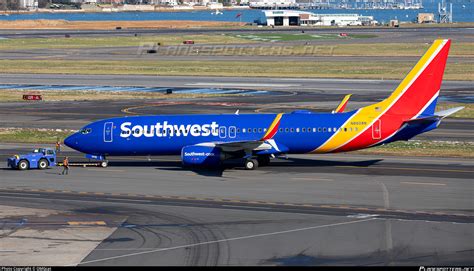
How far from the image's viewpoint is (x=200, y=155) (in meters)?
60.8

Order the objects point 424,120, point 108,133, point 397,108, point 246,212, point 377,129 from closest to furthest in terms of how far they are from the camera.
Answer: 1. point 246,212
2. point 424,120
3. point 377,129
4. point 397,108
5. point 108,133

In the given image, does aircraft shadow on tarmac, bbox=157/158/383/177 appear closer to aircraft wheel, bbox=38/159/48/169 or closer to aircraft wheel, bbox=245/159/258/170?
aircraft wheel, bbox=245/159/258/170

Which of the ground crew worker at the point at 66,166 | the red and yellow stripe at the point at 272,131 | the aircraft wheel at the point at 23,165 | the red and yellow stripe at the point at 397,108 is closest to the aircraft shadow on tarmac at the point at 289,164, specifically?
the red and yellow stripe at the point at 397,108

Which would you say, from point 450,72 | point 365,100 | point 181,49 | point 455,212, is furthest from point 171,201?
point 181,49

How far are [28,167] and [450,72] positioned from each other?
A: 8227cm

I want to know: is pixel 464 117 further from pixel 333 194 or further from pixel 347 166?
pixel 333 194

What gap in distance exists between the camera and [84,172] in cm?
6197

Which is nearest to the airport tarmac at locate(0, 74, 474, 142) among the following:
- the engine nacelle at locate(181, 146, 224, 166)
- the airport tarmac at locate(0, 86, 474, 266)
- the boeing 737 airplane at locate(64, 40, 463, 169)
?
the boeing 737 airplane at locate(64, 40, 463, 169)

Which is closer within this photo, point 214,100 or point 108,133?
point 108,133

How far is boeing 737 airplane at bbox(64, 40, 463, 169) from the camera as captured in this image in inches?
2382

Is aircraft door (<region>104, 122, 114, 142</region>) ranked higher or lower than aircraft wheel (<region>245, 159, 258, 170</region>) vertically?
higher

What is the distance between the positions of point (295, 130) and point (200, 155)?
686cm

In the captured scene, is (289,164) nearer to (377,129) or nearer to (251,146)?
(251,146)

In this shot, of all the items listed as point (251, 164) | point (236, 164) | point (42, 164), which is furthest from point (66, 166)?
Answer: point (251, 164)
